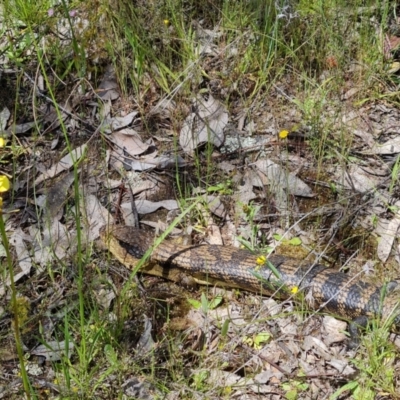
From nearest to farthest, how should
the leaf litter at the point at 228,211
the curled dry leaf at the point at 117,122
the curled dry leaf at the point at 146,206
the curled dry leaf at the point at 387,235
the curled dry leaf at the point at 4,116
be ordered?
the leaf litter at the point at 228,211
the curled dry leaf at the point at 387,235
the curled dry leaf at the point at 146,206
the curled dry leaf at the point at 117,122
the curled dry leaf at the point at 4,116

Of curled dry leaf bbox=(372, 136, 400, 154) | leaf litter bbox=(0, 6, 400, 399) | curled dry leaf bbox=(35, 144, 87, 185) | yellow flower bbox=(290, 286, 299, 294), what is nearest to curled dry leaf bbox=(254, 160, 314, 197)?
leaf litter bbox=(0, 6, 400, 399)

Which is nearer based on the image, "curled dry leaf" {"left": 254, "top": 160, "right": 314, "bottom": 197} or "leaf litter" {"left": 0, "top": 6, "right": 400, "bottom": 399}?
"leaf litter" {"left": 0, "top": 6, "right": 400, "bottom": 399}

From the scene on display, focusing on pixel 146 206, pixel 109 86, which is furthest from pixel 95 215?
pixel 109 86

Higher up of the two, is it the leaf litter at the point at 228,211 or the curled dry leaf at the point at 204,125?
the curled dry leaf at the point at 204,125

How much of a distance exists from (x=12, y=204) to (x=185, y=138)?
4.67 ft

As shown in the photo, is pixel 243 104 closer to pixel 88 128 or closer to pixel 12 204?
pixel 88 128

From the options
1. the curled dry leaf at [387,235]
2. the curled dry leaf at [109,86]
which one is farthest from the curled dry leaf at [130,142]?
the curled dry leaf at [387,235]

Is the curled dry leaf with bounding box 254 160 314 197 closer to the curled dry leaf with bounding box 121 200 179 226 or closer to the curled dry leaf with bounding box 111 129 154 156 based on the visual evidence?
the curled dry leaf with bounding box 121 200 179 226

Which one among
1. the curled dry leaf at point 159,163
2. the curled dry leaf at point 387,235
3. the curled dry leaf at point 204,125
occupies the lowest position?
the curled dry leaf at point 387,235

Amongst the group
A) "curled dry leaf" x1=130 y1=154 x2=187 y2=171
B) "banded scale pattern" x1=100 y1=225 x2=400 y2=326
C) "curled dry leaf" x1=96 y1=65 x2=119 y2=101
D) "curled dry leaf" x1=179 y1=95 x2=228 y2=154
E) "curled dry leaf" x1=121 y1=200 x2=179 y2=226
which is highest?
"curled dry leaf" x1=96 y1=65 x2=119 y2=101

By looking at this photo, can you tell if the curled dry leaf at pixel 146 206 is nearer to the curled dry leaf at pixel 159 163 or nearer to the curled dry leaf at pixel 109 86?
the curled dry leaf at pixel 159 163

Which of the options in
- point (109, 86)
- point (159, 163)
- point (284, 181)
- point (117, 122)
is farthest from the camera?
point (109, 86)

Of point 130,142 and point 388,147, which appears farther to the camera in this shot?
point 130,142

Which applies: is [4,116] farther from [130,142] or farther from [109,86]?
[130,142]
